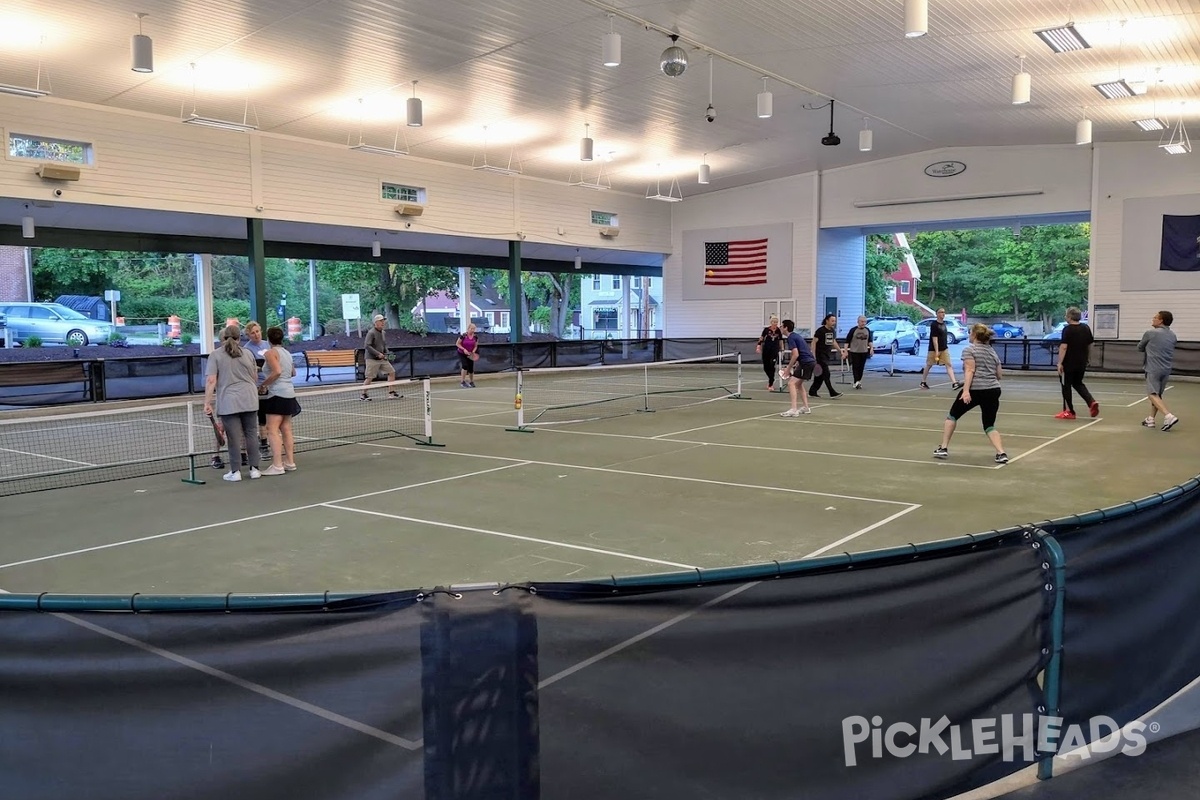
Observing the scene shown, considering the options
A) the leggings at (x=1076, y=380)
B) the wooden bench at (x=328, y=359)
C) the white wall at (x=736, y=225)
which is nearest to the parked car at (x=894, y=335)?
the white wall at (x=736, y=225)

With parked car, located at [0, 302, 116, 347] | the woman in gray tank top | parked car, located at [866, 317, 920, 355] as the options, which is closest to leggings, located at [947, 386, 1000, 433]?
the woman in gray tank top

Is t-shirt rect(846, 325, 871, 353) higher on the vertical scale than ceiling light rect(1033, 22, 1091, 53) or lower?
lower

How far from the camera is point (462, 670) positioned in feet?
8.28

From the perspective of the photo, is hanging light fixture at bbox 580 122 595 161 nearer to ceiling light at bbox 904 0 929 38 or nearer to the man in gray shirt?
ceiling light at bbox 904 0 929 38

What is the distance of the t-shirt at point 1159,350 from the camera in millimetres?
14531

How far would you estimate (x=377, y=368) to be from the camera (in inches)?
884

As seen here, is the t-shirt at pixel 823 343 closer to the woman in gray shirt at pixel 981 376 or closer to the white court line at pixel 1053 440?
the white court line at pixel 1053 440

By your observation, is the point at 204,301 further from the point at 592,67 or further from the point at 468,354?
the point at 592,67

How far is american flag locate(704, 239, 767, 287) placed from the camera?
3525cm

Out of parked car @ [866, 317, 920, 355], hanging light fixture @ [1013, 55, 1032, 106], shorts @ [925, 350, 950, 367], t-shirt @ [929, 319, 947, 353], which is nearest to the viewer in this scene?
hanging light fixture @ [1013, 55, 1032, 106]

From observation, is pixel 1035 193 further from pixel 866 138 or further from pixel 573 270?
pixel 573 270

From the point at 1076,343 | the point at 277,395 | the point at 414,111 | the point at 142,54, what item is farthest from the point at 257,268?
the point at 1076,343

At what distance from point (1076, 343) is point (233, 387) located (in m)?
13.9

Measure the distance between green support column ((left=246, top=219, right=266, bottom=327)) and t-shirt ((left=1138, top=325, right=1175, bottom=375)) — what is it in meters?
20.0
